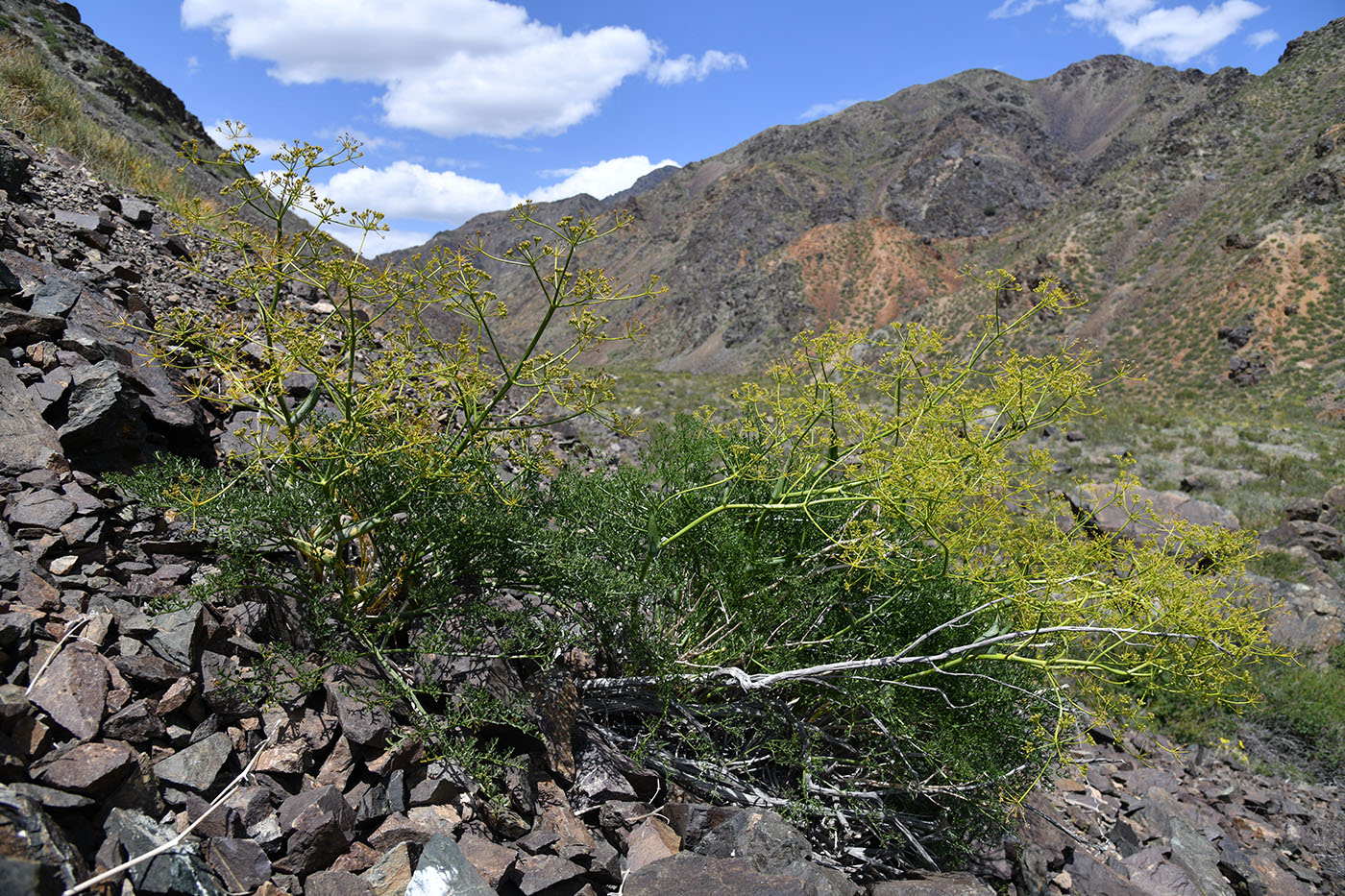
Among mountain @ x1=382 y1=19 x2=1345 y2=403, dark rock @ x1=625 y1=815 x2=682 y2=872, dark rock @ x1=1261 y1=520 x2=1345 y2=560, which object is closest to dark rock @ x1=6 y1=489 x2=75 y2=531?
dark rock @ x1=625 y1=815 x2=682 y2=872

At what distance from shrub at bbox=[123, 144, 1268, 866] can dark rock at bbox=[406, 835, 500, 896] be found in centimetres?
39

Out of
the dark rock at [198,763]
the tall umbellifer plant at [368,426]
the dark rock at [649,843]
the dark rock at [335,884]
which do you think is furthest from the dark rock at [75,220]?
the dark rock at [649,843]

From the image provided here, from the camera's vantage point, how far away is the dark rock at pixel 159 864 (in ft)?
6.96

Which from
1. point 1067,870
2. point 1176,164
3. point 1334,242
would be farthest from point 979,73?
point 1067,870

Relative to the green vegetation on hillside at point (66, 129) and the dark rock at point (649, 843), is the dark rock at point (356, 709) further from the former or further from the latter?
the green vegetation on hillside at point (66, 129)

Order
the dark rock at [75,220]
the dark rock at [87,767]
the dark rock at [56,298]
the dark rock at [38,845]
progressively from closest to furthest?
the dark rock at [38,845], the dark rock at [87,767], the dark rock at [56,298], the dark rock at [75,220]

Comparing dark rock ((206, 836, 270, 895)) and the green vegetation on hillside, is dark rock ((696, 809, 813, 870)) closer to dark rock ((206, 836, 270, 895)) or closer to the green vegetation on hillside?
dark rock ((206, 836, 270, 895))

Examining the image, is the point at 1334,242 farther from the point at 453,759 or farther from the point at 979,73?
the point at 979,73

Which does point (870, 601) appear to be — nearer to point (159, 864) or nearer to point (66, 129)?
point (159, 864)

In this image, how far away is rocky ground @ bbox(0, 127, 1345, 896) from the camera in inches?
90.6

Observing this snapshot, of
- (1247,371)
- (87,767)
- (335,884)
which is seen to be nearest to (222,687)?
(87,767)

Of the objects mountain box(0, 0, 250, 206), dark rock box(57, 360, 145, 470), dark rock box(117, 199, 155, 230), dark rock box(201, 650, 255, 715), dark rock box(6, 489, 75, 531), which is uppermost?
mountain box(0, 0, 250, 206)

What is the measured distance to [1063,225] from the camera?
45.8 m

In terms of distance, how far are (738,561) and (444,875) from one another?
180 centimetres
